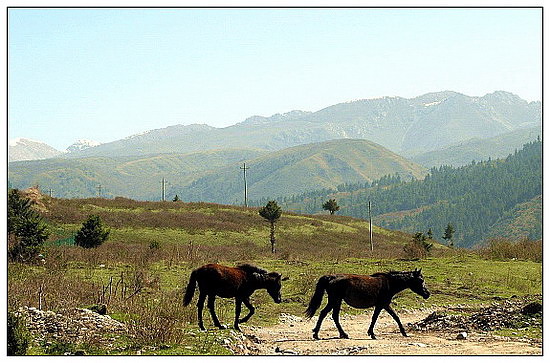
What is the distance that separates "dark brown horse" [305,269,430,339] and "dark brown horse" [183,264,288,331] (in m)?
1.30

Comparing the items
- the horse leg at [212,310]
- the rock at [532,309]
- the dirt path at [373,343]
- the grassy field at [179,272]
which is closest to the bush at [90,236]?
the grassy field at [179,272]

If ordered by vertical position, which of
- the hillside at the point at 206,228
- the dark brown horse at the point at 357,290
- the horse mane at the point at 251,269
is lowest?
the hillside at the point at 206,228

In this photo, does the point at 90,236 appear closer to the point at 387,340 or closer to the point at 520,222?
the point at 387,340

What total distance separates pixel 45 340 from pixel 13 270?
11.8m

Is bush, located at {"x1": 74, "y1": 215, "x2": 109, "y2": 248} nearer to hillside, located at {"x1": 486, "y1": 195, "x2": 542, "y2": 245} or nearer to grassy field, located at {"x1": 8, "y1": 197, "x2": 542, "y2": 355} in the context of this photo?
grassy field, located at {"x1": 8, "y1": 197, "x2": 542, "y2": 355}

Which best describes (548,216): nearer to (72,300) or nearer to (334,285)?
(334,285)

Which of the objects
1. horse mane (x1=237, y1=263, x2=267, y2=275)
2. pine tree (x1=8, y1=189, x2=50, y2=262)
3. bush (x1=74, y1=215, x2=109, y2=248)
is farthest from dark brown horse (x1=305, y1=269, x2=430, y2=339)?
bush (x1=74, y1=215, x2=109, y2=248)

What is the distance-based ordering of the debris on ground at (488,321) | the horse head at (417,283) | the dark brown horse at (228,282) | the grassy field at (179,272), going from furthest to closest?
the debris on ground at (488,321)
the horse head at (417,283)
the grassy field at (179,272)
the dark brown horse at (228,282)

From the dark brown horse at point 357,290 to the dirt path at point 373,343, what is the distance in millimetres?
456

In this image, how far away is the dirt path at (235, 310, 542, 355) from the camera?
12102 mm

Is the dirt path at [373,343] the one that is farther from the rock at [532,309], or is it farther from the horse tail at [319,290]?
the rock at [532,309]

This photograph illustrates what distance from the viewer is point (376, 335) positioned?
14.6 metres

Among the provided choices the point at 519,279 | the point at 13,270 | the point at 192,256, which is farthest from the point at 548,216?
the point at 192,256

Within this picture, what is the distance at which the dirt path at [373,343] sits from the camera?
12102 millimetres
